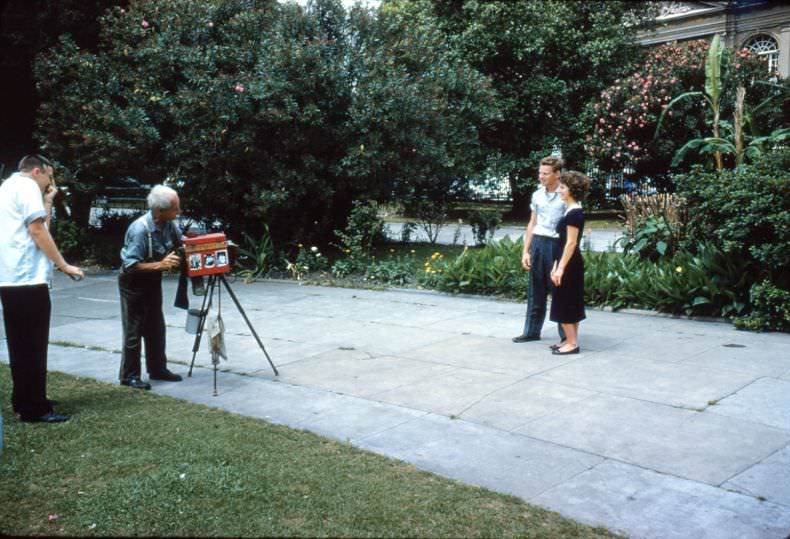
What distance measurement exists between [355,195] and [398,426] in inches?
398

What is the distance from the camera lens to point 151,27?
1450 cm

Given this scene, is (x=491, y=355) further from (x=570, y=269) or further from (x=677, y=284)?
(x=677, y=284)

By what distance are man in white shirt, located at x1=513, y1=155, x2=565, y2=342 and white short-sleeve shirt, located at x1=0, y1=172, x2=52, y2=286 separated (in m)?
4.59

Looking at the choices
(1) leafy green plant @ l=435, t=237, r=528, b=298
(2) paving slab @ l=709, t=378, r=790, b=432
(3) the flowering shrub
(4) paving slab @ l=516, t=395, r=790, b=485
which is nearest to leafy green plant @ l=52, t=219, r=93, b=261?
(1) leafy green plant @ l=435, t=237, r=528, b=298

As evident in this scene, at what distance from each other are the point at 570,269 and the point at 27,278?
4.69 m

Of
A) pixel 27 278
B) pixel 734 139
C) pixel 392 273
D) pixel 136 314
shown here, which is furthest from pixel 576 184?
pixel 734 139

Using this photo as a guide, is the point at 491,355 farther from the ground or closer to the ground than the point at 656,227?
closer to the ground

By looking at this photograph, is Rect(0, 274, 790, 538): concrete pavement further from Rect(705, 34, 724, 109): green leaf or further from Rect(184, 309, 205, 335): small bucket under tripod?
Rect(705, 34, 724, 109): green leaf

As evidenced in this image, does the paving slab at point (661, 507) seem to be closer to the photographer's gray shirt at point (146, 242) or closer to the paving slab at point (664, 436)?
the paving slab at point (664, 436)

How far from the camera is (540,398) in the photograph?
6.20 m

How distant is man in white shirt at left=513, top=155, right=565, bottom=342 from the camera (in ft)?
26.1

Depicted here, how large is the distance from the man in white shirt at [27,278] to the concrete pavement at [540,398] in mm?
1166

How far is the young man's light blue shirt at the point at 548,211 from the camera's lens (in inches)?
313

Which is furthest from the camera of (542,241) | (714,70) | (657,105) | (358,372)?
(657,105)
